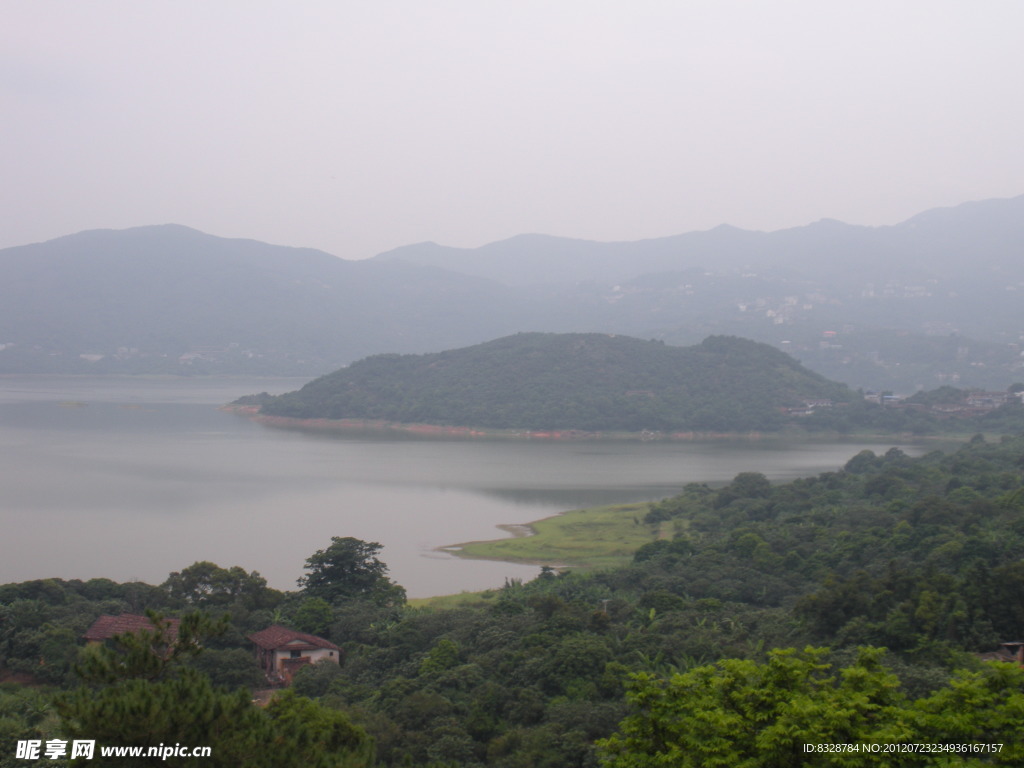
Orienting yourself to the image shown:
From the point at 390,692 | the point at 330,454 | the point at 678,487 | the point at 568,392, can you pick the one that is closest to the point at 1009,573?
the point at 390,692

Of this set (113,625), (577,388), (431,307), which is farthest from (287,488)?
(431,307)

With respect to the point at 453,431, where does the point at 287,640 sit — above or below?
below

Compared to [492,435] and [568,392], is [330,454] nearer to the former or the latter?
[492,435]

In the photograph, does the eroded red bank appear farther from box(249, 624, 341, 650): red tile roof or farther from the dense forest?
box(249, 624, 341, 650): red tile roof

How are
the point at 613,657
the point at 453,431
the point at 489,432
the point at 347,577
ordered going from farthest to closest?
the point at 453,431, the point at 489,432, the point at 347,577, the point at 613,657

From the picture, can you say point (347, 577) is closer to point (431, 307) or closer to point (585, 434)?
point (585, 434)

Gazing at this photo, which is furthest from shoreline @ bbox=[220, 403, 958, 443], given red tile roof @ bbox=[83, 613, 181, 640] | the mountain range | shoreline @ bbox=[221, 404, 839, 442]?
red tile roof @ bbox=[83, 613, 181, 640]
